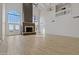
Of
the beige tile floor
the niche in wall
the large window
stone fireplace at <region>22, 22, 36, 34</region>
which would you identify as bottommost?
the beige tile floor

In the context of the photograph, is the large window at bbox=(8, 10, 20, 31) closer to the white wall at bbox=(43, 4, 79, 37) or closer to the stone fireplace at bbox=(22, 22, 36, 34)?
the stone fireplace at bbox=(22, 22, 36, 34)

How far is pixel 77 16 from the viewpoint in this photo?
1.57m

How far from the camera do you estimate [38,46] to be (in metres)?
1.55

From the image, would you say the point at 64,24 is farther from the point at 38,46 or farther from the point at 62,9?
the point at 38,46

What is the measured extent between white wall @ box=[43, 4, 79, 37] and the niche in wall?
3cm

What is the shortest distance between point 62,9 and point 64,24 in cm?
16

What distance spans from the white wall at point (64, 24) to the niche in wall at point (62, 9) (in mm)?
31

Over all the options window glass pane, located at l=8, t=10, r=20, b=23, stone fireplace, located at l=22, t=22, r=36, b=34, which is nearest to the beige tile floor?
stone fireplace, located at l=22, t=22, r=36, b=34

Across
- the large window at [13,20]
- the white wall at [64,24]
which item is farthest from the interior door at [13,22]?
the white wall at [64,24]

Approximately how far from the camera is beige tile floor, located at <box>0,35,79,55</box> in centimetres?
154

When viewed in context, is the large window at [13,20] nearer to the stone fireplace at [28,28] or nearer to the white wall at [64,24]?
the stone fireplace at [28,28]

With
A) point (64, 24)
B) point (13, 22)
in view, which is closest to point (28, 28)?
point (13, 22)

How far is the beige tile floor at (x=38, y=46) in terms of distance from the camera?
154cm
